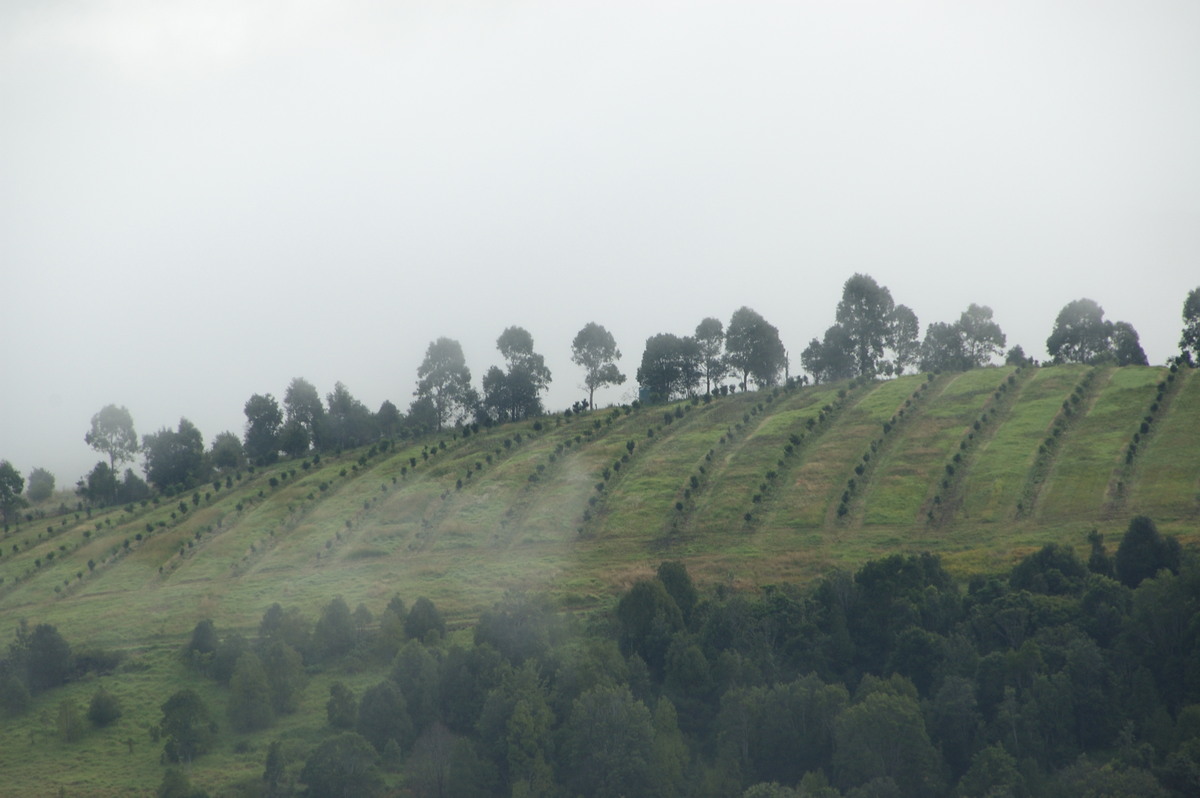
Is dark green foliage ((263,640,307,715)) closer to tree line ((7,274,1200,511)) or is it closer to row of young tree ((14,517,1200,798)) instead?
row of young tree ((14,517,1200,798))

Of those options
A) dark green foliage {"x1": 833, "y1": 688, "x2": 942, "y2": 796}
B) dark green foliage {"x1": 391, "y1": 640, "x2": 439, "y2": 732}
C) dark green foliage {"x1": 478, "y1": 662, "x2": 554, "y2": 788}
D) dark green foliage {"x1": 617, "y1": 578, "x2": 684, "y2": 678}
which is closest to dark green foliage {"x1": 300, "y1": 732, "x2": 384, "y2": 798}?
dark green foliage {"x1": 391, "y1": 640, "x2": 439, "y2": 732}

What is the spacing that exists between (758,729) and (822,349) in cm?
8997

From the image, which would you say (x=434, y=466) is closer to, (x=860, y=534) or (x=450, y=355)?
(x=450, y=355)

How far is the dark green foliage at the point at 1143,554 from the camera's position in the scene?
53.4 metres

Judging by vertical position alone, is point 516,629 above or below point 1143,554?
above

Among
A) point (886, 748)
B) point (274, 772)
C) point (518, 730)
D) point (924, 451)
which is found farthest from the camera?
point (924, 451)

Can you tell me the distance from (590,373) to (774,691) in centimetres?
9027

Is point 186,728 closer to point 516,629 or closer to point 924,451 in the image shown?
point 516,629

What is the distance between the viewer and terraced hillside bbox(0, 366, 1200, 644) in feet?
228

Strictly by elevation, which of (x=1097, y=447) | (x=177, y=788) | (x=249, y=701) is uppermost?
(x=1097, y=447)

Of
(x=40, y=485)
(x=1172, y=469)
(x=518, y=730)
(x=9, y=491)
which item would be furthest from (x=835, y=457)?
(x=40, y=485)

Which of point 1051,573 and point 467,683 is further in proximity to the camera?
point 1051,573

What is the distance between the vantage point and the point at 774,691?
45.9 meters

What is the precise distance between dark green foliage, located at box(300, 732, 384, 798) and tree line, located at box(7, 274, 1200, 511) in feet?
251
